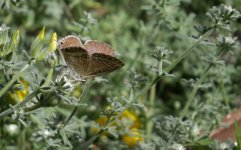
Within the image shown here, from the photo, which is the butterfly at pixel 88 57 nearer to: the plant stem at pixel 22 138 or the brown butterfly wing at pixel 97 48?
the brown butterfly wing at pixel 97 48

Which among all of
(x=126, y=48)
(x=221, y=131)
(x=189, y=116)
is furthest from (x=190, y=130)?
(x=126, y=48)

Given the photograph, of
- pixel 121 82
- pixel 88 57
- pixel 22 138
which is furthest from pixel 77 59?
pixel 121 82

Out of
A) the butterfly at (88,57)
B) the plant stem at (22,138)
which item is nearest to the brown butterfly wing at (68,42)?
the butterfly at (88,57)

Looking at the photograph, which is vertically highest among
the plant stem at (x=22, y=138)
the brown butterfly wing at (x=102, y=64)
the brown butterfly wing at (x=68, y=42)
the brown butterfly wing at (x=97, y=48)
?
the brown butterfly wing at (x=68, y=42)

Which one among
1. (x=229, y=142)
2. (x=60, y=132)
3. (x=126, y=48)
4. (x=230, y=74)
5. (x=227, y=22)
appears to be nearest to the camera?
(x=227, y=22)

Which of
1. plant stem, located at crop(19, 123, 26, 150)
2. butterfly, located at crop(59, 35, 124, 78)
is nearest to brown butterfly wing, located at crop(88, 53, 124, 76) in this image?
butterfly, located at crop(59, 35, 124, 78)

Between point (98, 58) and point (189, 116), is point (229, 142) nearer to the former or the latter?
point (189, 116)
